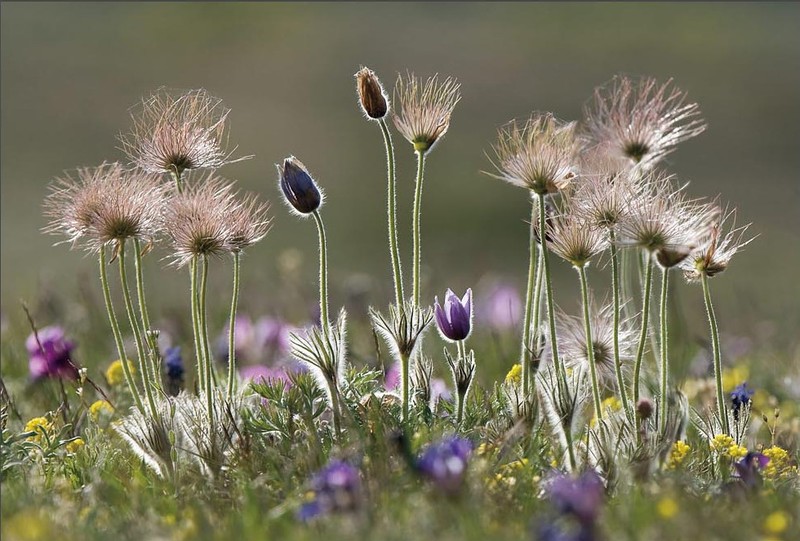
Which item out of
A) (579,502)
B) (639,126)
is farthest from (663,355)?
(579,502)

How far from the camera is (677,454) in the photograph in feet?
13.0

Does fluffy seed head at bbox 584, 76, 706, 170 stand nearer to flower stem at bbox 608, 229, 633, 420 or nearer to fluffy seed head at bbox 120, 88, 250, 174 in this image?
flower stem at bbox 608, 229, 633, 420

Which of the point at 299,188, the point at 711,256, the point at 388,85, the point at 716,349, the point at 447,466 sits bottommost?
the point at 447,466

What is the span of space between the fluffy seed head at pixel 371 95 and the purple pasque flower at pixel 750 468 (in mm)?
1841

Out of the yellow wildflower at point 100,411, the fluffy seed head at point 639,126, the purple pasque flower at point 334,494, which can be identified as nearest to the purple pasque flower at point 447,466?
the purple pasque flower at point 334,494

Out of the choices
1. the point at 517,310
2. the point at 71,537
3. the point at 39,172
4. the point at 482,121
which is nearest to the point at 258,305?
the point at 517,310

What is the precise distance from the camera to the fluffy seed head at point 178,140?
13.9ft

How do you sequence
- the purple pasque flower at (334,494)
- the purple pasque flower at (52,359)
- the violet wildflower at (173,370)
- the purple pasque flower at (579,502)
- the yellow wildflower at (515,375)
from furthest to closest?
the purple pasque flower at (52,359)
the violet wildflower at (173,370)
the yellow wildflower at (515,375)
the purple pasque flower at (334,494)
the purple pasque flower at (579,502)

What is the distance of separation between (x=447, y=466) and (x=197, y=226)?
1.44m

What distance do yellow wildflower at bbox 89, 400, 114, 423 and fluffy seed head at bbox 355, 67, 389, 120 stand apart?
68.4 inches

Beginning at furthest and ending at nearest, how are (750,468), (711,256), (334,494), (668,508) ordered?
(711,256) < (750,468) < (334,494) < (668,508)

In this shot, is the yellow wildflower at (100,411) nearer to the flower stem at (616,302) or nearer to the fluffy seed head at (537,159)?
the fluffy seed head at (537,159)

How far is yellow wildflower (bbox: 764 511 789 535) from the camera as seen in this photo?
3.00 meters

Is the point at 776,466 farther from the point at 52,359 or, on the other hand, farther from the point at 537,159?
the point at 52,359
